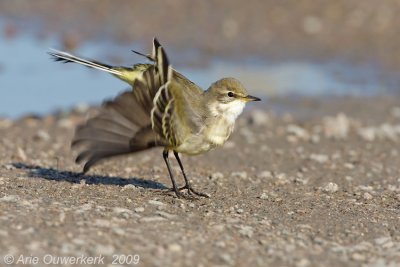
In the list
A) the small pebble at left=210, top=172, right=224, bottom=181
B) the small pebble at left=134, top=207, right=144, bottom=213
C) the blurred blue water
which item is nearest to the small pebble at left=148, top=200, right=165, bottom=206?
the small pebble at left=134, top=207, right=144, bottom=213

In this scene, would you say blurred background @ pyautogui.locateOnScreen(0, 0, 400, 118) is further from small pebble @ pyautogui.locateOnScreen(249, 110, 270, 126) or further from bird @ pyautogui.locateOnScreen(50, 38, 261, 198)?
bird @ pyautogui.locateOnScreen(50, 38, 261, 198)

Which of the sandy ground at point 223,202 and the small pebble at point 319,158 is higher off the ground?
the small pebble at point 319,158

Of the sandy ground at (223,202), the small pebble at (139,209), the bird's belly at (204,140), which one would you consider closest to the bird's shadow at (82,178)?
the sandy ground at (223,202)

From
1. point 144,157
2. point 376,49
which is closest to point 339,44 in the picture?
point 376,49

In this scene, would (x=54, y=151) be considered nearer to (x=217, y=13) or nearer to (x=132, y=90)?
(x=132, y=90)

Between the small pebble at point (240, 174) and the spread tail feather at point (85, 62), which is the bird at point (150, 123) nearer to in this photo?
the spread tail feather at point (85, 62)

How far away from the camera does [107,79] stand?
1638 cm

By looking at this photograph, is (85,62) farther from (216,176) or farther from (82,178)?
(216,176)

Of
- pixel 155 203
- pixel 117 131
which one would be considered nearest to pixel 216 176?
pixel 155 203

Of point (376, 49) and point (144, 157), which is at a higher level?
point (376, 49)

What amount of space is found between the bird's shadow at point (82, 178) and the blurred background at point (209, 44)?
17.2ft

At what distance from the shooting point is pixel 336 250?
6.70 m

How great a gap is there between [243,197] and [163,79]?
4.86 feet

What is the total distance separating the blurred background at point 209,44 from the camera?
15852mm
